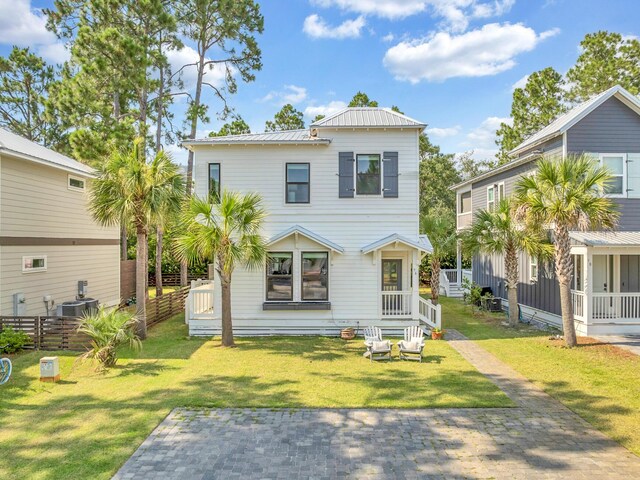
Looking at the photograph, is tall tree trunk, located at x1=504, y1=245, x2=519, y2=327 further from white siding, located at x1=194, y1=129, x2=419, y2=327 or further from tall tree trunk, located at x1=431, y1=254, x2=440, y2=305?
tall tree trunk, located at x1=431, y1=254, x2=440, y2=305

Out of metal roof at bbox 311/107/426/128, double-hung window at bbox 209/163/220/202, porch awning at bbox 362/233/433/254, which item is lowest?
porch awning at bbox 362/233/433/254

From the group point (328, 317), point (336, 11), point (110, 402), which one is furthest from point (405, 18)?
point (110, 402)

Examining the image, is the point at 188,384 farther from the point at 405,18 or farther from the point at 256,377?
the point at 405,18

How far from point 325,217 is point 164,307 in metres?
8.89

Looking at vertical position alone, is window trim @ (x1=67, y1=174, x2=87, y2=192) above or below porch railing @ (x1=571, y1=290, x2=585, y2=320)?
above

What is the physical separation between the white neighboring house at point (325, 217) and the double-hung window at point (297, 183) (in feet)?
0.12

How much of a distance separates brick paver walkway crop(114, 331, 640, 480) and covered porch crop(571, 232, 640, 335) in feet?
25.7

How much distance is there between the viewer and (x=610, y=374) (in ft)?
32.6

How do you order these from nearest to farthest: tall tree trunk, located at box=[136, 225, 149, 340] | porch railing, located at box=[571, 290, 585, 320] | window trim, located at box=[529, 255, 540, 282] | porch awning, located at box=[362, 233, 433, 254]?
1. tall tree trunk, located at box=[136, 225, 149, 340]
2. porch awning, located at box=[362, 233, 433, 254]
3. porch railing, located at box=[571, 290, 585, 320]
4. window trim, located at box=[529, 255, 540, 282]

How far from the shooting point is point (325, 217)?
575 inches

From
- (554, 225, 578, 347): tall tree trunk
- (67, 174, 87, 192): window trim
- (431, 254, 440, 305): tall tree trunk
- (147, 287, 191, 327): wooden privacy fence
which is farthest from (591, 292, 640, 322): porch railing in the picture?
(67, 174, 87, 192): window trim

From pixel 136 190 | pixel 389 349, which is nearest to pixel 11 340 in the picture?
pixel 136 190

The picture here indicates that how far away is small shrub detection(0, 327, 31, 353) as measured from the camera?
1155cm

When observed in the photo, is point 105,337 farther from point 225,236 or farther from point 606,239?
point 606,239
